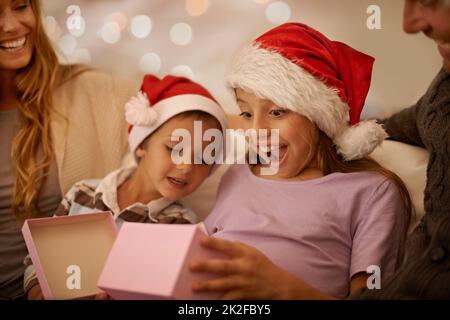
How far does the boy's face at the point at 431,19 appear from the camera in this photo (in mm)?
800

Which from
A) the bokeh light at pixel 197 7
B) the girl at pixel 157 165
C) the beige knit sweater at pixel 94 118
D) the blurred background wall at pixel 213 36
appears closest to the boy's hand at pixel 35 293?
the girl at pixel 157 165

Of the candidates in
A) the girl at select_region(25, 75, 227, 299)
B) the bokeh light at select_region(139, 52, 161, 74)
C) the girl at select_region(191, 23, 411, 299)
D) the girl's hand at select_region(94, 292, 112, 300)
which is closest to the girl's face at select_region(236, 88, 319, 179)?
the girl at select_region(191, 23, 411, 299)

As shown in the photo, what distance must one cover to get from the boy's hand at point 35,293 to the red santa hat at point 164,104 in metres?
0.33

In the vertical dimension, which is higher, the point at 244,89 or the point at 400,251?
the point at 244,89

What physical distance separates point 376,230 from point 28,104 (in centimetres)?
74

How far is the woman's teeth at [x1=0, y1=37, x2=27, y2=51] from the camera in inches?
44.0

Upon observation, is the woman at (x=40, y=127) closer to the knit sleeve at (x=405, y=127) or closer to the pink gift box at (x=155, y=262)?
the pink gift box at (x=155, y=262)

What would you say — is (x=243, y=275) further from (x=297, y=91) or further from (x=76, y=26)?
(x=76, y=26)

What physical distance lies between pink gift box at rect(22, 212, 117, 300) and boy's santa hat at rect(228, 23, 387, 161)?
1.22 ft

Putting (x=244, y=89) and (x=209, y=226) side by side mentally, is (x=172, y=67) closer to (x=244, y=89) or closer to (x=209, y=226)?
(x=244, y=89)

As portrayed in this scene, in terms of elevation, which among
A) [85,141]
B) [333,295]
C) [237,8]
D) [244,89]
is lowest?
[333,295]

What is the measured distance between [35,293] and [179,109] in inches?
17.0

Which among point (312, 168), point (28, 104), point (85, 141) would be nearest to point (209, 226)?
point (312, 168)

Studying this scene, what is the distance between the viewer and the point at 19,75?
1174mm
